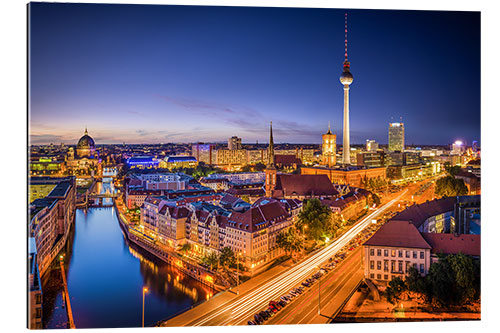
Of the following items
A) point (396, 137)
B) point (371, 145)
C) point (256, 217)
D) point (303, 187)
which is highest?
point (396, 137)

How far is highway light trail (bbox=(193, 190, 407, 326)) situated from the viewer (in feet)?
19.3

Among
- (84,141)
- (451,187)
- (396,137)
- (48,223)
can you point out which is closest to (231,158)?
(84,141)

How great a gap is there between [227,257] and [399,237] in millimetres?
3757

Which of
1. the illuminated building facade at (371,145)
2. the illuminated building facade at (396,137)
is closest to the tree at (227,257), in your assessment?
the illuminated building facade at (396,137)

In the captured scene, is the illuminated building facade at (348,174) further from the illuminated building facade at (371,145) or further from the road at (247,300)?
the illuminated building facade at (371,145)

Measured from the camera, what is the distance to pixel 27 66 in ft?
14.2

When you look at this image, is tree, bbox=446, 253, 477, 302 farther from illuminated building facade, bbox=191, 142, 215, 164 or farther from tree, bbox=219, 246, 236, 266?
illuminated building facade, bbox=191, 142, 215, 164

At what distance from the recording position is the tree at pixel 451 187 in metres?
13.8

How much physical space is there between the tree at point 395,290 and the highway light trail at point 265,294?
1.71 metres

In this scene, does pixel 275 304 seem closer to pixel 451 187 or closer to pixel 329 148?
pixel 451 187

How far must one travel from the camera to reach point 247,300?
6.52 metres

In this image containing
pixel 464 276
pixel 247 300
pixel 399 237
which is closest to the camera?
pixel 464 276

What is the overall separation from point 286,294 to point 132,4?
519 cm

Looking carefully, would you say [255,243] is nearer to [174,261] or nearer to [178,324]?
[174,261]
